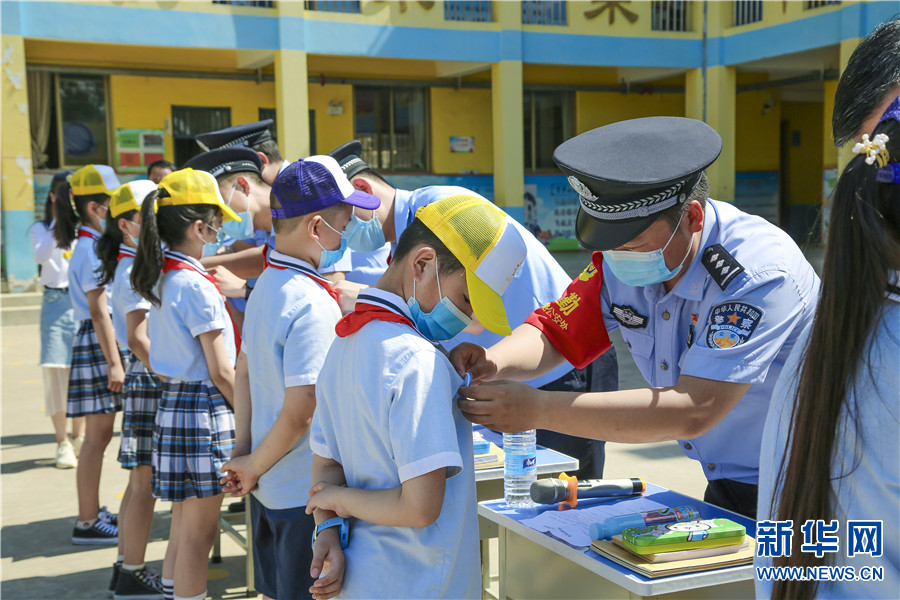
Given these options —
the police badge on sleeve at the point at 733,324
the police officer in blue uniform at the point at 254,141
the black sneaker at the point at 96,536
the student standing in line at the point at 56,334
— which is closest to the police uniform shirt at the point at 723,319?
the police badge on sleeve at the point at 733,324

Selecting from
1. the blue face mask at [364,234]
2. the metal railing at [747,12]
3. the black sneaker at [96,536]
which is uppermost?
the metal railing at [747,12]

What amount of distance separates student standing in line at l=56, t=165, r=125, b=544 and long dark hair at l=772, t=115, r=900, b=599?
3.83 meters

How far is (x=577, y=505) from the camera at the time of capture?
206cm

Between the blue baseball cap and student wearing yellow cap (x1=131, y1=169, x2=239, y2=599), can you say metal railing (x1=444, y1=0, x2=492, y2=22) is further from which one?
the blue baseball cap

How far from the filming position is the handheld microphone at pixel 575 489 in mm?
2057

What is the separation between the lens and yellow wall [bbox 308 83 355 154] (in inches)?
584

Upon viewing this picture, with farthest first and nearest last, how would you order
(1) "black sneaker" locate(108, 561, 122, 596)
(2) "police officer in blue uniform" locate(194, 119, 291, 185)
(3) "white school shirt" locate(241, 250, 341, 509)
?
(2) "police officer in blue uniform" locate(194, 119, 291, 185) < (1) "black sneaker" locate(108, 561, 122, 596) < (3) "white school shirt" locate(241, 250, 341, 509)

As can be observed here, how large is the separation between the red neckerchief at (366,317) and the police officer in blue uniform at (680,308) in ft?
0.68

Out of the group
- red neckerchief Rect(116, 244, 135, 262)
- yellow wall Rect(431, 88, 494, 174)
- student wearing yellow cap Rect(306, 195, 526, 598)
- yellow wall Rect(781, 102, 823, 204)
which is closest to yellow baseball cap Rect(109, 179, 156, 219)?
red neckerchief Rect(116, 244, 135, 262)

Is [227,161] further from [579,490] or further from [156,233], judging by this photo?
[579,490]

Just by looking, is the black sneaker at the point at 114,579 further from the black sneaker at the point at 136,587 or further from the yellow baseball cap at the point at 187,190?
the yellow baseball cap at the point at 187,190

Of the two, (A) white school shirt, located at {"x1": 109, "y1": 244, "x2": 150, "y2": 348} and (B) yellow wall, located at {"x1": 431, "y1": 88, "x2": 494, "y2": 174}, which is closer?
(A) white school shirt, located at {"x1": 109, "y1": 244, "x2": 150, "y2": 348}

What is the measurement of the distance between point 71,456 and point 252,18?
31.1 ft

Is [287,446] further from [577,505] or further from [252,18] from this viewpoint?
[252,18]
